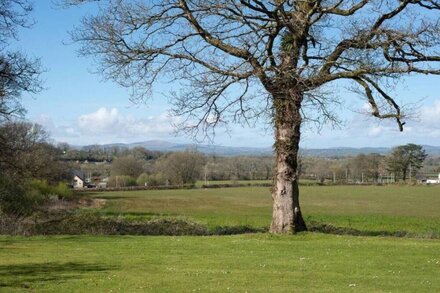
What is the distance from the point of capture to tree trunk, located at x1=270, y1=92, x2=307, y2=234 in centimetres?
1995

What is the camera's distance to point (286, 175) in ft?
66.1

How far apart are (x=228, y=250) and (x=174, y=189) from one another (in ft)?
291

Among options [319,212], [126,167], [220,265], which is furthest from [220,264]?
[126,167]

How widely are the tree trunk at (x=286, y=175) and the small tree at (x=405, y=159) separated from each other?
370 ft

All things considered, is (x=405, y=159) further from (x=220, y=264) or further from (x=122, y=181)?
(x=220, y=264)

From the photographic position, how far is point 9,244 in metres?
17.2

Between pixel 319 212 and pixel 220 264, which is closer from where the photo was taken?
pixel 220 264

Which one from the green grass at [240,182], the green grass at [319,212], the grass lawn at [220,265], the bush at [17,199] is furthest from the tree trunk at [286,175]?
the green grass at [240,182]

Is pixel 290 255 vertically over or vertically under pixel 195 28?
under

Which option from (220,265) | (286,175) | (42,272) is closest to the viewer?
(42,272)

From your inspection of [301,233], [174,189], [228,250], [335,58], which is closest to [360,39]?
[335,58]

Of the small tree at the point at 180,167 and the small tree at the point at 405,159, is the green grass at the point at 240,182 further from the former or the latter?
the small tree at the point at 405,159

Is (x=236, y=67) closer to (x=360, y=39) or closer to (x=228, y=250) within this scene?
(x=360, y=39)

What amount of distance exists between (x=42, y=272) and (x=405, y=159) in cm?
12859
